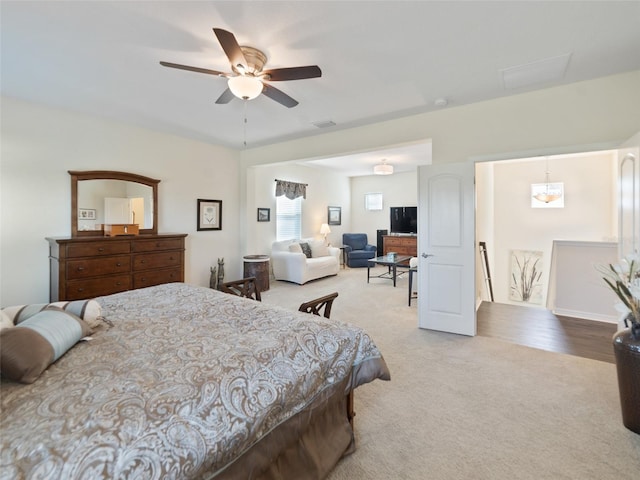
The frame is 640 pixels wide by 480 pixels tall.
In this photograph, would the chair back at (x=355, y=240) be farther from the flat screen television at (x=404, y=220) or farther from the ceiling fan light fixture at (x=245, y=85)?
the ceiling fan light fixture at (x=245, y=85)

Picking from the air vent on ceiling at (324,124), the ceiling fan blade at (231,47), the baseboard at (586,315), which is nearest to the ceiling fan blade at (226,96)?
the ceiling fan blade at (231,47)

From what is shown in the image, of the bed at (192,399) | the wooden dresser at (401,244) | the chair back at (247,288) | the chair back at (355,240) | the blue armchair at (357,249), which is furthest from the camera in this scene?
the chair back at (355,240)

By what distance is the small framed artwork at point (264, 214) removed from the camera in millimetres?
6492

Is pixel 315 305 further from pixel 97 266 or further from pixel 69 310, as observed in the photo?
pixel 97 266

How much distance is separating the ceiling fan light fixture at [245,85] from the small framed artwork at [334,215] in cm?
637

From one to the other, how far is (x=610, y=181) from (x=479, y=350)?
4961mm

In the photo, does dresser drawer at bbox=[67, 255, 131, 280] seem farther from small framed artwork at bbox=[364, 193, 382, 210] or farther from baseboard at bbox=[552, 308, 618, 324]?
small framed artwork at bbox=[364, 193, 382, 210]

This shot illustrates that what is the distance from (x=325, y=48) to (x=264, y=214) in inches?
179

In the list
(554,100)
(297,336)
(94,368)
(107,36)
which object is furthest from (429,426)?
(107,36)

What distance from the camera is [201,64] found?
100 inches

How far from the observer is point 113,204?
4027mm

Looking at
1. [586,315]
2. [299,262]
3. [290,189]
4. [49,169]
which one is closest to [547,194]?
[586,315]

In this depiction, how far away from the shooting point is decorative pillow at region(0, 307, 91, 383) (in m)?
1.06

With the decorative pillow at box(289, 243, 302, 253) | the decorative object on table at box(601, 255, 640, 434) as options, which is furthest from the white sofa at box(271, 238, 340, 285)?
the decorative object on table at box(601, 255, 640, 434)
